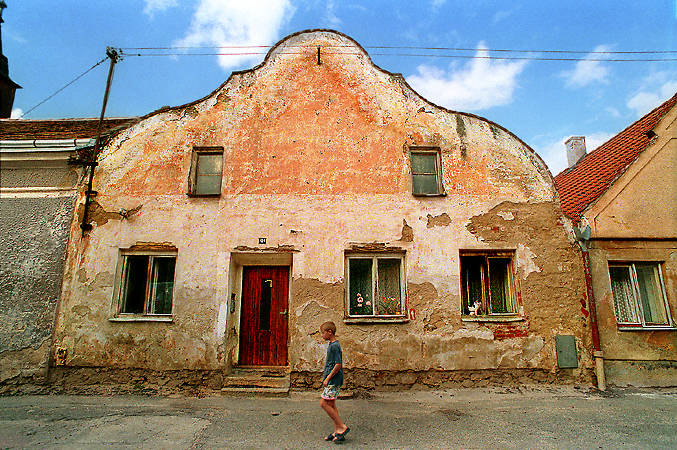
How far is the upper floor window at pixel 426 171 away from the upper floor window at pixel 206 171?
4.10 metres

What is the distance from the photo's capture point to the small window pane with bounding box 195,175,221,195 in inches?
323

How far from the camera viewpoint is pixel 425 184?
8.30 meters

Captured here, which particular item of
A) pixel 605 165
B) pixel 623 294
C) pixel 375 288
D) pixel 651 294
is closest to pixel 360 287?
pixel 375 288

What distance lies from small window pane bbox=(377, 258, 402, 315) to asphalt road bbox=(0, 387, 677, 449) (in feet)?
5.17

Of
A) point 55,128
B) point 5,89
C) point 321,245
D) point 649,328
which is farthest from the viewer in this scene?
point 5,89

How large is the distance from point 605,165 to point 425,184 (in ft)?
16.8

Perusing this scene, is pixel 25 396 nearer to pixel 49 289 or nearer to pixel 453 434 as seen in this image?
pixel 49 289

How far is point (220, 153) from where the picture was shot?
841cm

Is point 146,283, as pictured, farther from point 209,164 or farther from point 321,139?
point 321,139

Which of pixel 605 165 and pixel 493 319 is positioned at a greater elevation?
pixel 605 165

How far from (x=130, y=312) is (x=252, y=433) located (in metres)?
4.00

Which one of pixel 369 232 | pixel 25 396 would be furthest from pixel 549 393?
pixel 25 396

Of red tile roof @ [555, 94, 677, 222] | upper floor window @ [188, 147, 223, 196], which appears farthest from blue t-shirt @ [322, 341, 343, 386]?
red tile roof @ [555, 94, 677, 222]

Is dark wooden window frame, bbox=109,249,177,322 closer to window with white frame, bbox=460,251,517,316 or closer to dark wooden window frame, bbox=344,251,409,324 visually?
dark wooden window frame, bbox=344,251,409,324
